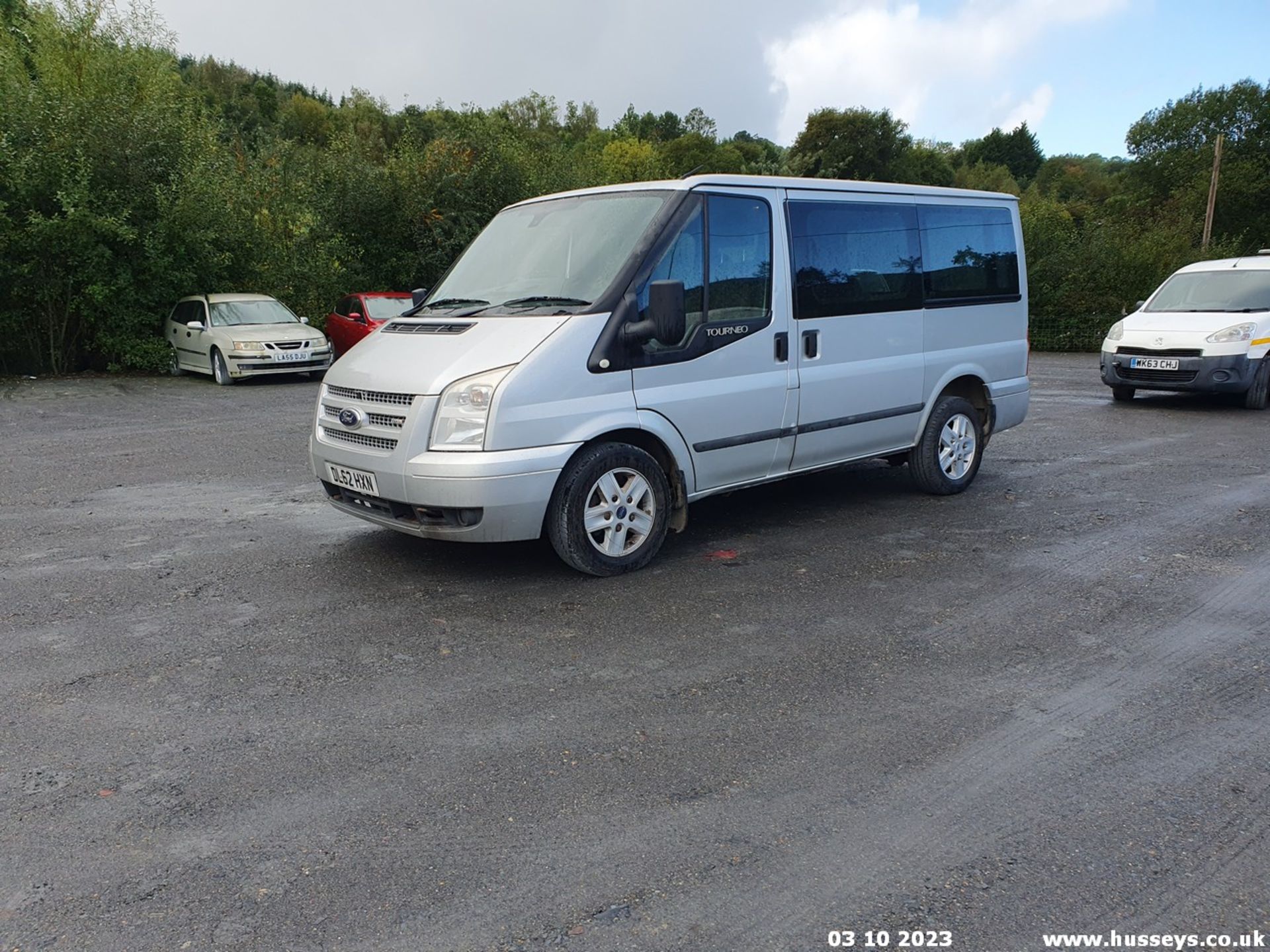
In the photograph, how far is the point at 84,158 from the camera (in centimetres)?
1895

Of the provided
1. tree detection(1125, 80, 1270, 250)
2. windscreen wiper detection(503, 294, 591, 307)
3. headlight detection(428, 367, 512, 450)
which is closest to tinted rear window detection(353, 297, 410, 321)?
windscreen wiper detection(503, 294, 591, 307)

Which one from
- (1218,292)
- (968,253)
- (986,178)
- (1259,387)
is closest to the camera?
(968,253)

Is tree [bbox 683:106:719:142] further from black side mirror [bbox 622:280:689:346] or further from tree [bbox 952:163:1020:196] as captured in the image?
black side mirror [bbox 622:280:689:346]

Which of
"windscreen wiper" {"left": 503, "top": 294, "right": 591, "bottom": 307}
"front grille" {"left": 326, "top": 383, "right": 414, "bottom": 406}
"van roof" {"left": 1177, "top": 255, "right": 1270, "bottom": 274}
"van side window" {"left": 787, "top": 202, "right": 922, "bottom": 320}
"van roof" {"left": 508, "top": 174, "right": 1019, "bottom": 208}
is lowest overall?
"front grille" {"left": 326, "top": 383, "right": 414, "bottom": 406}

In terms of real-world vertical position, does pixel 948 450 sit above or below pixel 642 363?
below

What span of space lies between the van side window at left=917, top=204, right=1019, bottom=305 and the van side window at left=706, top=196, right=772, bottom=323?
170 cm

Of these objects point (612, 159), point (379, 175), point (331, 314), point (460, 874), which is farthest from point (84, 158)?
point (612, 159)

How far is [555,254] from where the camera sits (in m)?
6.30

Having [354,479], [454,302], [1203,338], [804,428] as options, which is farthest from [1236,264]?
[354,479]

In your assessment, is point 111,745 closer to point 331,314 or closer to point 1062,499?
point 1062,499

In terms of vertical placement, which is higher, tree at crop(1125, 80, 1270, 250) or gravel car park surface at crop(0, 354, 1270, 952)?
tree at crop(1125, 80, 1270, 250)

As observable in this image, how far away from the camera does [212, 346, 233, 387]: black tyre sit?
1841 cm

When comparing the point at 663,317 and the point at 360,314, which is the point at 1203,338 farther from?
the point at 360,314

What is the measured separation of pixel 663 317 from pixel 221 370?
15.1m
